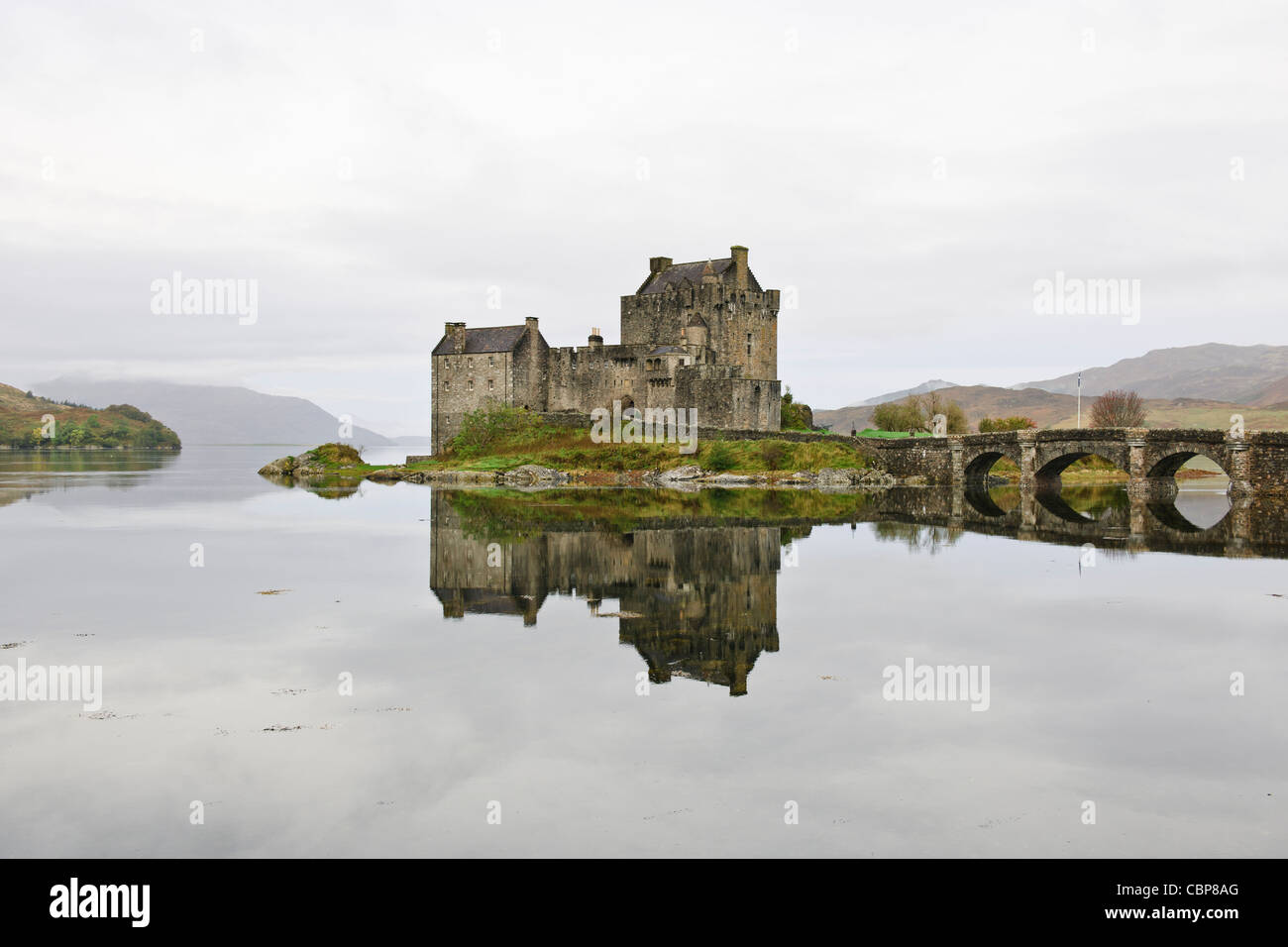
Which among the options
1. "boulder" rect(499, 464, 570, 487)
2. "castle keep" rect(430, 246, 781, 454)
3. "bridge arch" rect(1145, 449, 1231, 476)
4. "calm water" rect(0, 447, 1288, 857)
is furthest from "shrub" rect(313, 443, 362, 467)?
"bridge arch" rect(1145, 449, 1231, 476)

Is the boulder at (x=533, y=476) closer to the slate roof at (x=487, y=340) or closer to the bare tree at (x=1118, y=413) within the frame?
the slate roof at (x=487, y=340)

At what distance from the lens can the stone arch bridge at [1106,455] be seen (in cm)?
5147

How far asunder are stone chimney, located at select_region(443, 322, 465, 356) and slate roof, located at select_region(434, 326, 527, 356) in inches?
10.0

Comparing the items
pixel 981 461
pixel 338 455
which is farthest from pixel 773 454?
pixel 338 455

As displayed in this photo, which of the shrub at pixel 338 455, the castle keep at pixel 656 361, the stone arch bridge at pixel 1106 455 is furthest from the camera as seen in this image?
the shrub at pixel 338 455

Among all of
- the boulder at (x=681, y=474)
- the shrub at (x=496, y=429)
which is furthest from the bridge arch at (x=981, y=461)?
the shrub at (x=496, y=429)

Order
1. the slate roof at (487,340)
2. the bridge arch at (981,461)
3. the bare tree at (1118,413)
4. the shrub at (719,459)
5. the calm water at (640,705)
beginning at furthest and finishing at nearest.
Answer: the bare tree at (1118,413) < the slate roof at (487,340) < the shrub at (719,459) < the bridge arch at (981,461) < the calm water at (640,705)

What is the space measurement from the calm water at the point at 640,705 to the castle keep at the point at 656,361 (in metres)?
44.3

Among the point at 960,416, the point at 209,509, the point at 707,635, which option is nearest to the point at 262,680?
the point at 707,635

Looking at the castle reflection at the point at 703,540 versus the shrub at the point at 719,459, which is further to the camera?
the shrub at the point at 719,459

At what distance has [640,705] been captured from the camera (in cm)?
1187

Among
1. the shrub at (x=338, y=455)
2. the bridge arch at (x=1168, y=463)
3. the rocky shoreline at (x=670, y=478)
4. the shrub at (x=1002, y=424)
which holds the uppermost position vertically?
the shrub at (x=1002, y=424)
